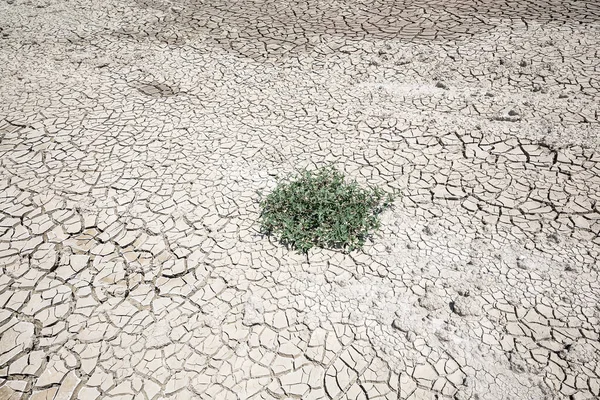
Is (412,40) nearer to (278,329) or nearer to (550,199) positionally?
(550,199)

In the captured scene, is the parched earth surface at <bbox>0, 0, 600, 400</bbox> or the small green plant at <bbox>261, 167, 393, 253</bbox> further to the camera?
the small green plant at <bbox>261, 167, 393, 253</bbox>

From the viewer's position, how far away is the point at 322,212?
3.24m

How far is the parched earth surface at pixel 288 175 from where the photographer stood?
249 cm

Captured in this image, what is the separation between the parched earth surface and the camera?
8.16 feet

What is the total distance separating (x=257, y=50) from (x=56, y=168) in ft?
8.47

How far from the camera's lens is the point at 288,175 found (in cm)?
364

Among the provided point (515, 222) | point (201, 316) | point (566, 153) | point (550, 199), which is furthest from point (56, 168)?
point (566, 153)

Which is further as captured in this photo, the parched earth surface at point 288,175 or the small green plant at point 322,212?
the small green plant at point 322,212

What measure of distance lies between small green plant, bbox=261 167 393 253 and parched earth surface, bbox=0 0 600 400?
100 millimetres

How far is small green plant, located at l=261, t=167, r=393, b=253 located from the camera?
3137 mm

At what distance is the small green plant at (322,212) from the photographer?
3.14m

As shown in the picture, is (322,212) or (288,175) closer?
(322,212)

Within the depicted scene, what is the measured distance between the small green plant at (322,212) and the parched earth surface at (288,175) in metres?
0.10

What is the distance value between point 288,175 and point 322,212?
1.81ft
